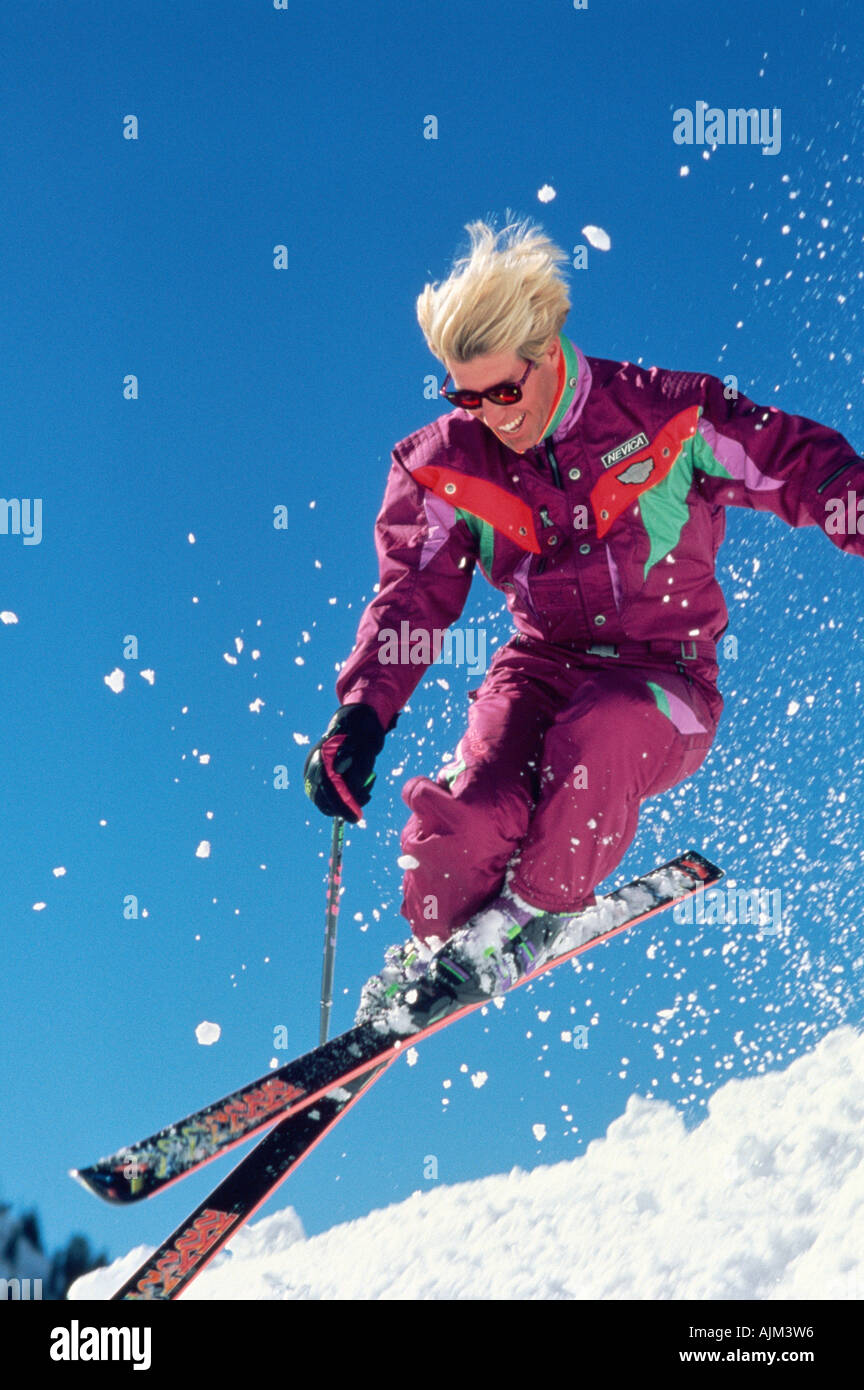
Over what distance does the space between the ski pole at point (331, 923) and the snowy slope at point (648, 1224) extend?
2.81m

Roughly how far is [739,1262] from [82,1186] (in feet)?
16.8

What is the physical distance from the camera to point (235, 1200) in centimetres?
384

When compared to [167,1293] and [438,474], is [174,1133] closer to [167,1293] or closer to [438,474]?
[167,1293]

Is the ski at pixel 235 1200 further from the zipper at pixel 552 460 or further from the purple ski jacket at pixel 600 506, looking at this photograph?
A: the zipper at pixel 552 460

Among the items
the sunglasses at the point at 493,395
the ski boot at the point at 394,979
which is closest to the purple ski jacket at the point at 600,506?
the sunglasses at the point at 493,395

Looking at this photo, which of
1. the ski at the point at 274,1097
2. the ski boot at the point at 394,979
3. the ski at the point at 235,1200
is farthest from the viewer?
the ski boot at the point at 394,979

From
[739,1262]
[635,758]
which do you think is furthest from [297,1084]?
[739,1262]

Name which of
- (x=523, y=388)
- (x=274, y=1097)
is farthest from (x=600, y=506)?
(x=274, y=1097)

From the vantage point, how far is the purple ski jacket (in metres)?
4.04

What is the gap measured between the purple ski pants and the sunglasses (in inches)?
39.5

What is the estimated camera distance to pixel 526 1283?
7562mm

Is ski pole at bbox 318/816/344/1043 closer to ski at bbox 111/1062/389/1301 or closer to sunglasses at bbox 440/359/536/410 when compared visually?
ski at bbox 111/1062/389/1301

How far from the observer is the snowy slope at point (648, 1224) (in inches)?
272

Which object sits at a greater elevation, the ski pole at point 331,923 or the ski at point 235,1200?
the ski pole at point 331,923
